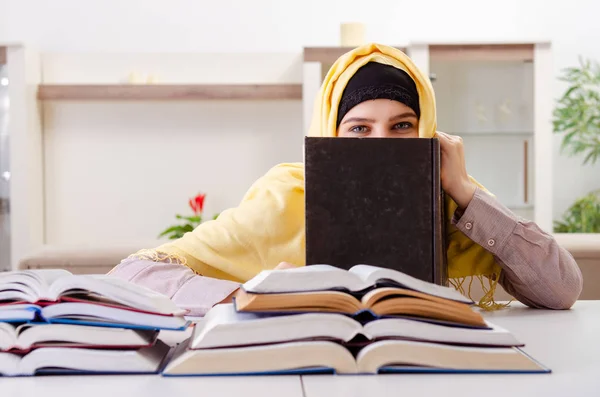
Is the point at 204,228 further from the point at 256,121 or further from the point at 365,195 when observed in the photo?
the point at 256,121

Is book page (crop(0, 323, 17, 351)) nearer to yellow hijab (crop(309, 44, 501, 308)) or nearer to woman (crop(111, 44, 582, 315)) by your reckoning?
woman (crop(111, 44, 582, 315))

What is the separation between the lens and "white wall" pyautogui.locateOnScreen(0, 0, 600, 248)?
500 cm

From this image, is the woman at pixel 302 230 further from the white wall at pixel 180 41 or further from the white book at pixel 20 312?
the white wall at pixel 180 41

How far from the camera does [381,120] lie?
Result: 1666 millimetres

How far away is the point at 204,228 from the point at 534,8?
4203 millimetres

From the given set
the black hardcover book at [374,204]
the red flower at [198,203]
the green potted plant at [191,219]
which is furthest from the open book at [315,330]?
the red flower at [198,203]

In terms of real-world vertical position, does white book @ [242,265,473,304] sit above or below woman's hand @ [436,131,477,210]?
below

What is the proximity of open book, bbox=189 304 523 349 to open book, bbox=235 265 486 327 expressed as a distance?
2cm

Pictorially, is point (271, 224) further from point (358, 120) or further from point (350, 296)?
point (350, 296)

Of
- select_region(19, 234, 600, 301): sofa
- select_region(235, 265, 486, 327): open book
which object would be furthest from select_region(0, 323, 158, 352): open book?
select_region(19, 234, 600, 301): sofa

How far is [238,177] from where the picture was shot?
5.05 metres

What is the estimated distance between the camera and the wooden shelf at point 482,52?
183 inches

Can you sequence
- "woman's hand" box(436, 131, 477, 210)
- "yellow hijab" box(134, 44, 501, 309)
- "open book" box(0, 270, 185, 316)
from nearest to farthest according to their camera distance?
"open book" box(0, 270, 185, 316), "woman's hand" box(436, 131, 477, 210), "yellow hijab" box(134, 44, 501, 309)

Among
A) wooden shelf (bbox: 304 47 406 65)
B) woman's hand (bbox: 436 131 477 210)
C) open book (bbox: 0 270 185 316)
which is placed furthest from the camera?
wooden shelf (bbox: 304 47 406 65)
